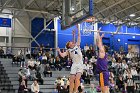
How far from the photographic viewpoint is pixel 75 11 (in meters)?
10.6

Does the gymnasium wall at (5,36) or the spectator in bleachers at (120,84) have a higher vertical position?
the gymnasium wall at (5,36)

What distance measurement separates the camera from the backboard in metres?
9.70

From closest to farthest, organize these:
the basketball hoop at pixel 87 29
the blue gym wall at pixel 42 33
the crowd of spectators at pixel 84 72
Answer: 1. the crowd of spectators at pixel 84 72
2. the basketball hoop at pixel 87 29
3. the blue gym wall at pixel 42 33

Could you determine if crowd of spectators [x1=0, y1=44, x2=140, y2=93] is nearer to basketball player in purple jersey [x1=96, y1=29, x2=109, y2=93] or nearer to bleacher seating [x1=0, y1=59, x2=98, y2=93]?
bleacher seating [x1=0, y1=59, x2=98, y2=93]

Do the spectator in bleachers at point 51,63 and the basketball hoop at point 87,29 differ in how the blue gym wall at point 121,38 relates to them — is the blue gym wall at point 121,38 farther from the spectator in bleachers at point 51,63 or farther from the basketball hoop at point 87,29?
the spectator in bleachers at point 51,63

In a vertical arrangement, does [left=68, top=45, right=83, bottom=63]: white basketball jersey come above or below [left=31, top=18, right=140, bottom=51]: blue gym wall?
below

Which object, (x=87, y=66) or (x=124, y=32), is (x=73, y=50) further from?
(x=124, y=32)

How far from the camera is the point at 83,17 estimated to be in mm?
9805

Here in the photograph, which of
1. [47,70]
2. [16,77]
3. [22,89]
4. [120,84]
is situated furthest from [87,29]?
[22,89]

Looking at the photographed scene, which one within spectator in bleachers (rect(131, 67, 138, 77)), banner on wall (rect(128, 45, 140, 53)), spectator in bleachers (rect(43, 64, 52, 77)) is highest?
banner on wall (rect(128, 45, 140, 53))

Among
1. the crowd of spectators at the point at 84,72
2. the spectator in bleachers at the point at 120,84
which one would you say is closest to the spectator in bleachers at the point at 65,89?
the crowd of spectators at the point at 84,72

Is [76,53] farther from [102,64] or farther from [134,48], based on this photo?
[134,48]

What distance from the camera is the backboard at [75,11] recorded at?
9.70 metres

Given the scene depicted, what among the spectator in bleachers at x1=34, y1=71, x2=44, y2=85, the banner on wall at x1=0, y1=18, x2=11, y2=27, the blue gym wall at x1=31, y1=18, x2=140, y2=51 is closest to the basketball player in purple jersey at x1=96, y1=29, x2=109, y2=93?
the spectator in bleachers at x1=34, y1=71, x2=44, y2=85
